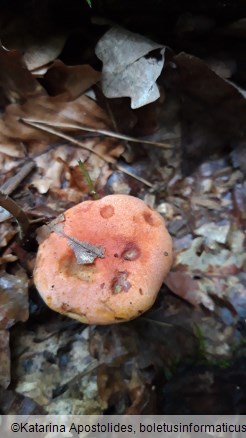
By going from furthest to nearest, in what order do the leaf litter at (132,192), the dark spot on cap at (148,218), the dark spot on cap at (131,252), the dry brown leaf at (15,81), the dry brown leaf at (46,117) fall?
the dry brown leaf at (46,117), the dry brown leaf at (15,81), the leaf litter at (132,192), the dark spot on cap at (148,218), the dark spot on cap at (131,252)

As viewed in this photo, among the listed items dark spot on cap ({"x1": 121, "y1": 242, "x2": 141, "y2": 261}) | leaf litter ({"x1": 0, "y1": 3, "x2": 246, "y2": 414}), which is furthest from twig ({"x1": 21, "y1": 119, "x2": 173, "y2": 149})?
dark spot on cap ({"x1": 121, "y1": 242, "x2": 141, "y2": 261})

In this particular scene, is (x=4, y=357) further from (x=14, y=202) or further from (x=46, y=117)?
(x=46, y=117)

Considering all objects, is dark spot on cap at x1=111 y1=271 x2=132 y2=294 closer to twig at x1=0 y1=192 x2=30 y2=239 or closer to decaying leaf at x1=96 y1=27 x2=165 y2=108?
twig at x1=0 y1=192 x2=30 y2=239

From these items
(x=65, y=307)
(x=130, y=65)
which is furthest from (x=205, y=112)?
(x=65, y=307)

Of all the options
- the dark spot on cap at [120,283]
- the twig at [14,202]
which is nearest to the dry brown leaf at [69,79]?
the twig at [14,202]

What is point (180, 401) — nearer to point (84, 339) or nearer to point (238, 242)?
point (84, 339)

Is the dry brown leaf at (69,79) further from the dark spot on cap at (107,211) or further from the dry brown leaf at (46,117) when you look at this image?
the dark spot on cap at (107,211)

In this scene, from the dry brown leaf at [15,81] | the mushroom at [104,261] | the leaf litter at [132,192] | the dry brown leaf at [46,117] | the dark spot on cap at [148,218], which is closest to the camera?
the mushroom at [104,261]

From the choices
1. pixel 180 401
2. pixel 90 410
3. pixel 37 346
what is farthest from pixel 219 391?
pixel 37 346
